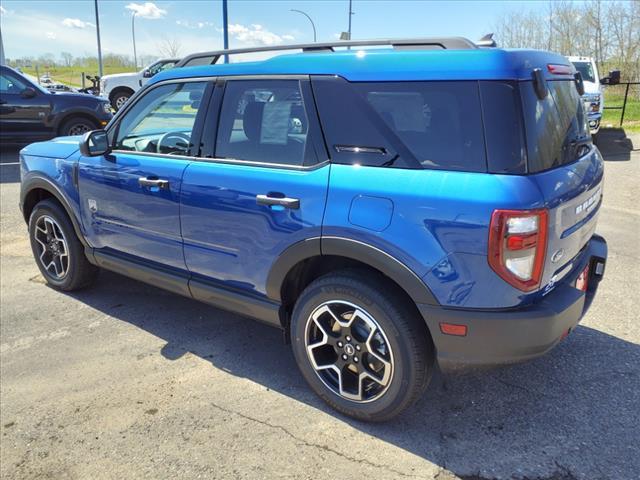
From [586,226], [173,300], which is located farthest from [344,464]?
[173,300]

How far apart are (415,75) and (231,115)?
120 cm

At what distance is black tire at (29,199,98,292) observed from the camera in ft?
13.9

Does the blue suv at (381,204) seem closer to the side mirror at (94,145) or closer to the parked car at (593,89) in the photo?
the side mirror at (94,145)

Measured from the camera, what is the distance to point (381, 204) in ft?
7.81

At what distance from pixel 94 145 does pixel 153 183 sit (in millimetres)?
716

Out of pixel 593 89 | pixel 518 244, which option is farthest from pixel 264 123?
pixel 593 89

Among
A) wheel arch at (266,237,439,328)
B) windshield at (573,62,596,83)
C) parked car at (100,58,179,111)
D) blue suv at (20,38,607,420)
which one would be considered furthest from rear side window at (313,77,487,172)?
parked car at (100,58,179,111)

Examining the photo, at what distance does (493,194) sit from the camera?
7.02ft

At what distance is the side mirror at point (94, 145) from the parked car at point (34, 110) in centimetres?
780

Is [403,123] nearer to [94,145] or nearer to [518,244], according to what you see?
[518,244]

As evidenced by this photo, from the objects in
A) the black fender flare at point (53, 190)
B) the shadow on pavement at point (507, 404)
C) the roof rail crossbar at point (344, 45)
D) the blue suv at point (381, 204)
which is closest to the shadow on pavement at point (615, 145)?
the shadow on pavement at point (507, 404)

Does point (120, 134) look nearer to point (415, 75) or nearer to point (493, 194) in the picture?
point (415, 75)

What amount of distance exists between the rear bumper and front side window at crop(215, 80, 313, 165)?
42.7 inches

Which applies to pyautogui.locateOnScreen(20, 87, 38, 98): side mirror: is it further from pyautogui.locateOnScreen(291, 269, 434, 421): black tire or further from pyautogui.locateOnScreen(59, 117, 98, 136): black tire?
pyautogui.locateOnScreen(291, 269, 434, 421): black tire
